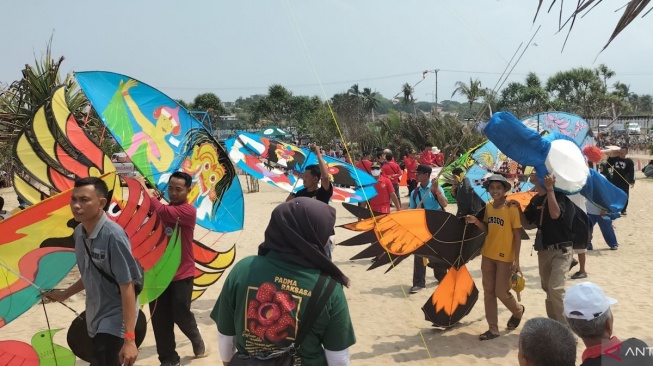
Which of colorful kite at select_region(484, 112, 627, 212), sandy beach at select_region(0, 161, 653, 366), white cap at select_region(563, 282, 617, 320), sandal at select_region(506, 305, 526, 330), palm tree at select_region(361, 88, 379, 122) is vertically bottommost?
sandy beach at select_region(0, 161, 653, 366)

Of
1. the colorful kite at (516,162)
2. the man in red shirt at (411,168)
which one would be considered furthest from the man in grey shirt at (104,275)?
the man in red shirt at (411,168)

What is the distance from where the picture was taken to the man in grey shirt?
2928 millimetres

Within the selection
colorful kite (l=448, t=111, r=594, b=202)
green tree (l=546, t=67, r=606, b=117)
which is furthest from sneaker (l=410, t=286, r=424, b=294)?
green tree (l=546, t=67, r=606, b=117)

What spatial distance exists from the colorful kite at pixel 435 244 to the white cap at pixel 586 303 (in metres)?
2.42

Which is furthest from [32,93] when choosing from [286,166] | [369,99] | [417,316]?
[369,99]

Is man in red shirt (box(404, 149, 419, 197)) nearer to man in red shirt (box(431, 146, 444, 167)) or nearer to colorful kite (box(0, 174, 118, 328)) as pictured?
man in red shirt (box(431, 146, 444, 167))

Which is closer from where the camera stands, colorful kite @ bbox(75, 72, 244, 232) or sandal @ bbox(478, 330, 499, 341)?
colorful kite @ bbox(75, 72, 244, 232)

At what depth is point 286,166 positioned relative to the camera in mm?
8219

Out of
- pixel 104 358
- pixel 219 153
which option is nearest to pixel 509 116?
pixel 219 153

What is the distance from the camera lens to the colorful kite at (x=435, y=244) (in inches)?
189

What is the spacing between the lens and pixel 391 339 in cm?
530

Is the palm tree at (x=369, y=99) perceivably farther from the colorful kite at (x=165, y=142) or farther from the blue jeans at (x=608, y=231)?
the colorful kite at (x=165, y=142)

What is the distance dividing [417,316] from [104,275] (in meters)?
3.84

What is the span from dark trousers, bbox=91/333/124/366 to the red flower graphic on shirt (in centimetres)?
131
